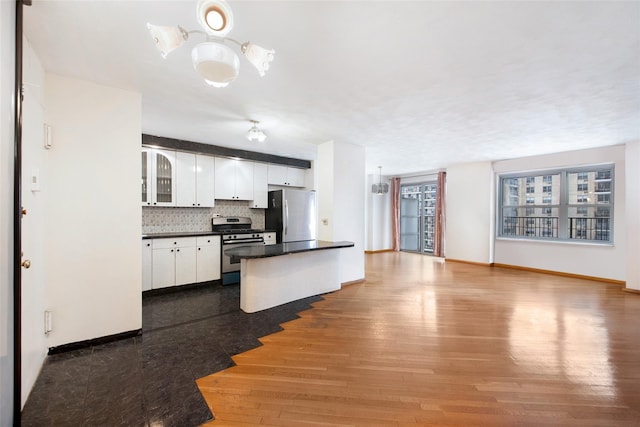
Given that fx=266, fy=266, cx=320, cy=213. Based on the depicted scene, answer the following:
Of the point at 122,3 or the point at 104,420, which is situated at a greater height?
the point at 122,3

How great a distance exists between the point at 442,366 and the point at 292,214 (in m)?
3.77

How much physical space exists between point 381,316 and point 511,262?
4.88 m

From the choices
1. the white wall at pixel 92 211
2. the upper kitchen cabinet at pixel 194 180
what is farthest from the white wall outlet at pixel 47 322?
the upper kitchen cabinet at pixel 194 180

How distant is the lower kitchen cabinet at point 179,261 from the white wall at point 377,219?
→ 514cm

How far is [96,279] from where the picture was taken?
2564 millimetres

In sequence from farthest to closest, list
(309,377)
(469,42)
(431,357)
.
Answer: (431,357) → (309,377) → (469,42)

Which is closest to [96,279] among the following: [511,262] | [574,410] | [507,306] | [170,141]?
[170,141]

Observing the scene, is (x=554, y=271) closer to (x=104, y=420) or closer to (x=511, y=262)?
(x=511, y=262)

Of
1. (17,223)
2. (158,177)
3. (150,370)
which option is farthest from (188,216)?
(17,223)

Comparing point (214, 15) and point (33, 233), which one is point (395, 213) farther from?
point (33, 233)

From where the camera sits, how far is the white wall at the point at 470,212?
21.7 feet

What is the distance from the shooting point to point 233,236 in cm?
489

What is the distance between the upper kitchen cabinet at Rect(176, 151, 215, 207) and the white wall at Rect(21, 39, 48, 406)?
226 centimetres

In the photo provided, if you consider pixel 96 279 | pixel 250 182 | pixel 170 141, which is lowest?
pixel 96 279
